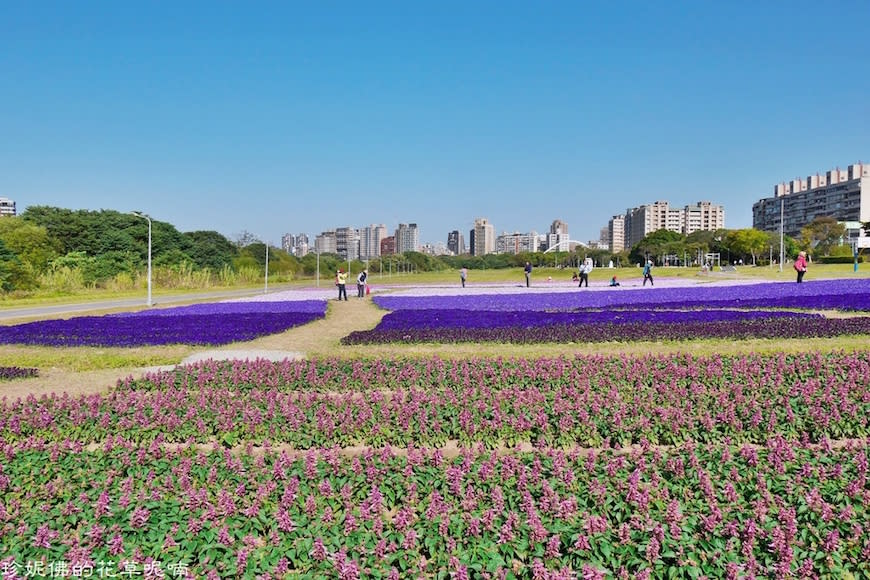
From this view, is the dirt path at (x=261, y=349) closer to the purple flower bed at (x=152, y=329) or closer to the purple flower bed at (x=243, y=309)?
the purple flower bed at (x=152, y=329)

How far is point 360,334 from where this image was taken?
19109mm

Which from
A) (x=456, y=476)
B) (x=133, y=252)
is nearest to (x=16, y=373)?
(x=456, y=476)

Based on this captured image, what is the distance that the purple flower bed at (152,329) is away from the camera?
1933 centimetres

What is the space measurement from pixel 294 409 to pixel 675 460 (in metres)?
5.39

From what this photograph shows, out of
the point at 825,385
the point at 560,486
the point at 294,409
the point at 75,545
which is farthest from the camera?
the point at 825,385

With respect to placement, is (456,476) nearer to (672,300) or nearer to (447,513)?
(447,513)

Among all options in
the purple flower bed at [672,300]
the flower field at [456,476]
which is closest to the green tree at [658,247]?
the purple flower bed at [672,300]

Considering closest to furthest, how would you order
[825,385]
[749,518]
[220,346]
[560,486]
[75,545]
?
[75,545]
[749,518]
[560,486]
[825,385]
[220,346]

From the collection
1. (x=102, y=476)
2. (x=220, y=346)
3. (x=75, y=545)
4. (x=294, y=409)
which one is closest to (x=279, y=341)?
(x=220, y=346)

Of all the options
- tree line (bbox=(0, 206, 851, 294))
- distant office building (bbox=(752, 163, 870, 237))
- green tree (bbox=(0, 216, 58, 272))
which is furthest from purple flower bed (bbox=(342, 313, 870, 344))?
distant office building (bbox=(752, 163, 870, 237))

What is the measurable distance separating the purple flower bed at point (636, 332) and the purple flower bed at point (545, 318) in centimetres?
80

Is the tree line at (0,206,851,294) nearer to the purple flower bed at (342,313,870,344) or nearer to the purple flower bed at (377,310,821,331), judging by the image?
the purple flower bed at (377,310,821,331)

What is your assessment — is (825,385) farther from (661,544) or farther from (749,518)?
(661,544)

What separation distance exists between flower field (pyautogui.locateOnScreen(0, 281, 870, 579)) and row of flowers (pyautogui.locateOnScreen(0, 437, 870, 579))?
24mm
